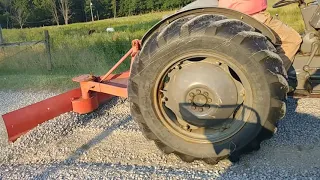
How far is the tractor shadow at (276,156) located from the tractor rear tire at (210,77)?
0.17m

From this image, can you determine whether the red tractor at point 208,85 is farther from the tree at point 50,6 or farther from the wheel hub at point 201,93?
the tree at point 50,6

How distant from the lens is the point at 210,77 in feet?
10.5

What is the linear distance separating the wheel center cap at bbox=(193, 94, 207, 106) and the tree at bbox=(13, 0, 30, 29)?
42.0 m

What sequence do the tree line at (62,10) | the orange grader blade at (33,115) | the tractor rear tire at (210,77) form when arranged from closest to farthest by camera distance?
the tractor rear tire at (210,77), the orange grader blade at (33,115), the tree line at (62,10)

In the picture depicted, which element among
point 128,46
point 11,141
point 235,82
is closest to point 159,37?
point 235,82

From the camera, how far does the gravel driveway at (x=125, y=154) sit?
317cm

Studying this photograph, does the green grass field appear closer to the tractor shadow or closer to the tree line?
the tractor shadow

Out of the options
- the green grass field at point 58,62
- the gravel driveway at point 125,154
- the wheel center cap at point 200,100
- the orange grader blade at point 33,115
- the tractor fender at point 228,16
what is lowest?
→ the green grass field at point 58,62

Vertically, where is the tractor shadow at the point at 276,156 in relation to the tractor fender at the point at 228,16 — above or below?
below

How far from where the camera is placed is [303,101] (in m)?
4.94

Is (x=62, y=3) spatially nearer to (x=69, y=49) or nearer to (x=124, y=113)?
(x=69, y=49)

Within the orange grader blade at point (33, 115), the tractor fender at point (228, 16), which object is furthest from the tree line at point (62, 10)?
the tractor fender at point (228, 16)

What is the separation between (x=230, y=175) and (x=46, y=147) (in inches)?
84.5

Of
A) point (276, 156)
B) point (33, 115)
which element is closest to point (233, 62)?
point (276, 156)
